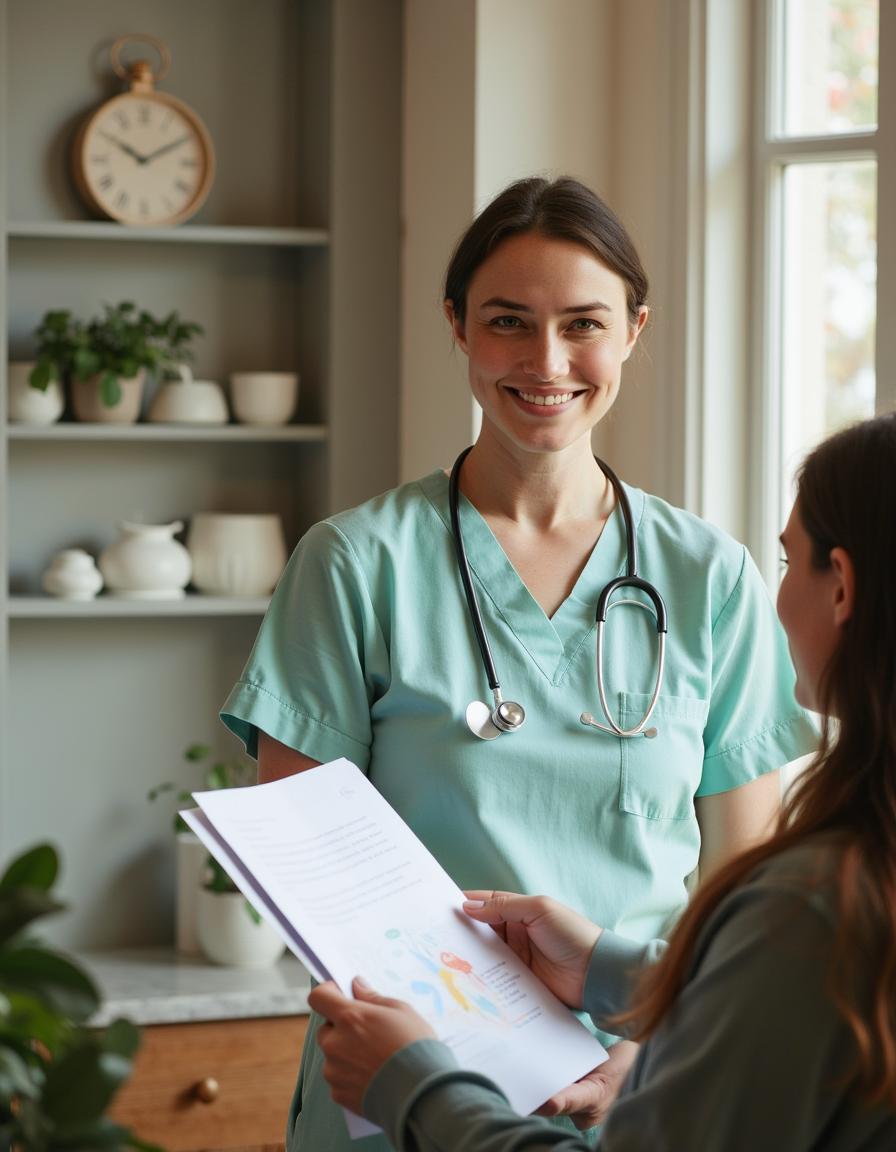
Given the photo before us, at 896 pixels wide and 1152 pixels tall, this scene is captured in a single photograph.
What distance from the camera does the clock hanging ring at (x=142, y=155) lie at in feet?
10.0

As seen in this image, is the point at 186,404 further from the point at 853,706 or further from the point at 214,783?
the point at 853,706

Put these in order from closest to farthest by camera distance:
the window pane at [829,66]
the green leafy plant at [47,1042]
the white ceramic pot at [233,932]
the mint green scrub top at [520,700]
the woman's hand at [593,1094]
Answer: the green leafy plant at [47,1042], the woman's hand at [593,1094], the mint green scrub top at [520,700], the window pane at [829,66], the white ceramic pot at [233,932]

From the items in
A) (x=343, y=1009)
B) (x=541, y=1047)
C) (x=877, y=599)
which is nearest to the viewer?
(x=877, y=599)

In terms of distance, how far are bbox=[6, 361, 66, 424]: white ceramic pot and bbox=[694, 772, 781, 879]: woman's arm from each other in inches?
74.6

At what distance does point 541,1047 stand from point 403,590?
1.60 feet

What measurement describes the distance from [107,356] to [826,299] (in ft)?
4.70

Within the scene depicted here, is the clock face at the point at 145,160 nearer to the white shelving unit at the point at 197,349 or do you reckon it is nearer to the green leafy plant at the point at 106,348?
the white shelving unit at the point at 197,349

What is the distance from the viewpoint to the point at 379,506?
61.7 inches

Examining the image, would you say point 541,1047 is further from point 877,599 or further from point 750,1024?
point 877,599

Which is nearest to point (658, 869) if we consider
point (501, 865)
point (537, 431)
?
point (501, 865)

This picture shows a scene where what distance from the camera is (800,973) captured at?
84 centimetres

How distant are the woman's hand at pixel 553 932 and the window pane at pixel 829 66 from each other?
1596 millimetres

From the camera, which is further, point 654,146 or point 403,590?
point 654,146

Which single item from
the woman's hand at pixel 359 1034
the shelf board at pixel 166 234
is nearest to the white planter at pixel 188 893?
the shelf board at pixel 166 234
